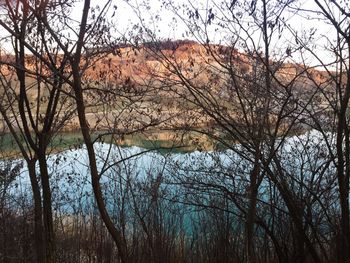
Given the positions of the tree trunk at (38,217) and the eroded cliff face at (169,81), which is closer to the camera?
the tree trunk at (38,217)

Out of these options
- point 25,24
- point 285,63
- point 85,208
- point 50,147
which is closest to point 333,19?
point 285,63

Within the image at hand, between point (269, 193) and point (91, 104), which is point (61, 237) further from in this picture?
point (269, 193)

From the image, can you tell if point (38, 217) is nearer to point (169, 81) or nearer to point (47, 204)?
point (47, 204)

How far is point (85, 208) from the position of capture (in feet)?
19.6

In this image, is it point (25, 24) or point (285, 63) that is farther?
point (285, 63)

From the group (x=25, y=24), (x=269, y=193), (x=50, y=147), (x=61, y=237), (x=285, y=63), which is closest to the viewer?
(x=25, y=24)

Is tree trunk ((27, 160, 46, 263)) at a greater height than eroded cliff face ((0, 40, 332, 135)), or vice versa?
eroded cliff face ((0, 40, 332, 135))

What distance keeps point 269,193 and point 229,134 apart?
874 mm

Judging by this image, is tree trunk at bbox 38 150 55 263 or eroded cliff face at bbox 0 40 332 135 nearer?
tree trunk at bbox 38 150 55 263

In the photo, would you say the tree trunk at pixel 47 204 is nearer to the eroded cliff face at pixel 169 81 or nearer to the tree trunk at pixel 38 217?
the tree trunk at pixel 38 217

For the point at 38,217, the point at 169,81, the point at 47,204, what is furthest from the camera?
the point at 169,81

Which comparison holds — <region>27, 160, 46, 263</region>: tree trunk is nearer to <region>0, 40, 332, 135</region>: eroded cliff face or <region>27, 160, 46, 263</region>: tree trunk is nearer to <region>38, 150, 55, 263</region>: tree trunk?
<region>38, 150, 55, 263</region>: tree trunk

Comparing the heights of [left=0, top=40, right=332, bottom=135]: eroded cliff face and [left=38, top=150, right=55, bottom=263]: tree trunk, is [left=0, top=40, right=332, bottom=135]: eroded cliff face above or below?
above

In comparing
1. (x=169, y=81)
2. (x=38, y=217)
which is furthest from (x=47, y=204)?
(x=169, y=81)
